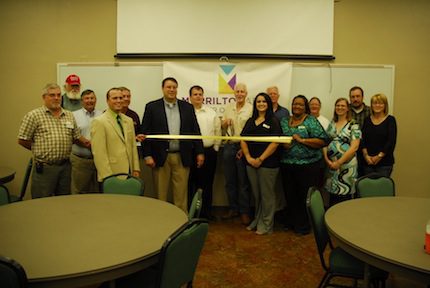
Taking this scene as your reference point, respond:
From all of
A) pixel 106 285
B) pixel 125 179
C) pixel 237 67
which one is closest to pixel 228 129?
pixel 237 67

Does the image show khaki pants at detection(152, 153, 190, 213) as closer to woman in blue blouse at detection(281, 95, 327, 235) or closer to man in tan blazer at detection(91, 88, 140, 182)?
man in tan blazer at detection(91, 88, 140, 182)

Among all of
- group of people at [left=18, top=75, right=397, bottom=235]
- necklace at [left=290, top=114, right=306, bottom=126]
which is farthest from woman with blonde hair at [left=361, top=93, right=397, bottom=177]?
necklace at [left=290, top=114, right=306, bottom=126]

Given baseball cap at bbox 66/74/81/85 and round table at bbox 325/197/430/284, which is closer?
round table at bbox 325/197/430/284

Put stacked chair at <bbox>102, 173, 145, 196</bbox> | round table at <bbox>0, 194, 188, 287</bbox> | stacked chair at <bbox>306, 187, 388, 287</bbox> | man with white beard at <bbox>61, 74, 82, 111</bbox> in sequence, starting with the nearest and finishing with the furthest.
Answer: round table at <bbox>0, 194, 188, 287</bbox>, stacked chair at <bbox>306, 187, 388, 287</bbox>, stacked chair at <bbox>102, 173, 145, 196</bbox>, man with white beard at <bbox>61, 74, 82, 111</bbox>

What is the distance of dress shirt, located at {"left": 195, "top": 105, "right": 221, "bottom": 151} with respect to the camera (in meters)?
4.60

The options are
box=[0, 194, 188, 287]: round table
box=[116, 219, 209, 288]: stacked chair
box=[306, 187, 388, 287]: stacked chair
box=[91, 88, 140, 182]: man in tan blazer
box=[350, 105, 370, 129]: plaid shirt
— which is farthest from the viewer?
box=[350, 105, 370, 129]: plaid shirt

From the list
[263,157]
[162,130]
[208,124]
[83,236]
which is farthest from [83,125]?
[83,236]

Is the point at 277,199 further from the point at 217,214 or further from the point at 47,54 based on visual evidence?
the point at 47,54

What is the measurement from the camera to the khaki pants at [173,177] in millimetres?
4273

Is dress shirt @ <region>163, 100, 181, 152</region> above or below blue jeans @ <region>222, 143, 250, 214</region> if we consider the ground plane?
above

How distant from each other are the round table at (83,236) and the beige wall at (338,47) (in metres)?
2.95

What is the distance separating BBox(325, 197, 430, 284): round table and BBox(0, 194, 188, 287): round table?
37.2 inches

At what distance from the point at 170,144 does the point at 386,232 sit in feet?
8.54

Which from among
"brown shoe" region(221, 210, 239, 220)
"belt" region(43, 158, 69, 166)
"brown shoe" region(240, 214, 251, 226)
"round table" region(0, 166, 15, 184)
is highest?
"belt" region(43, 158, 69, 166)
